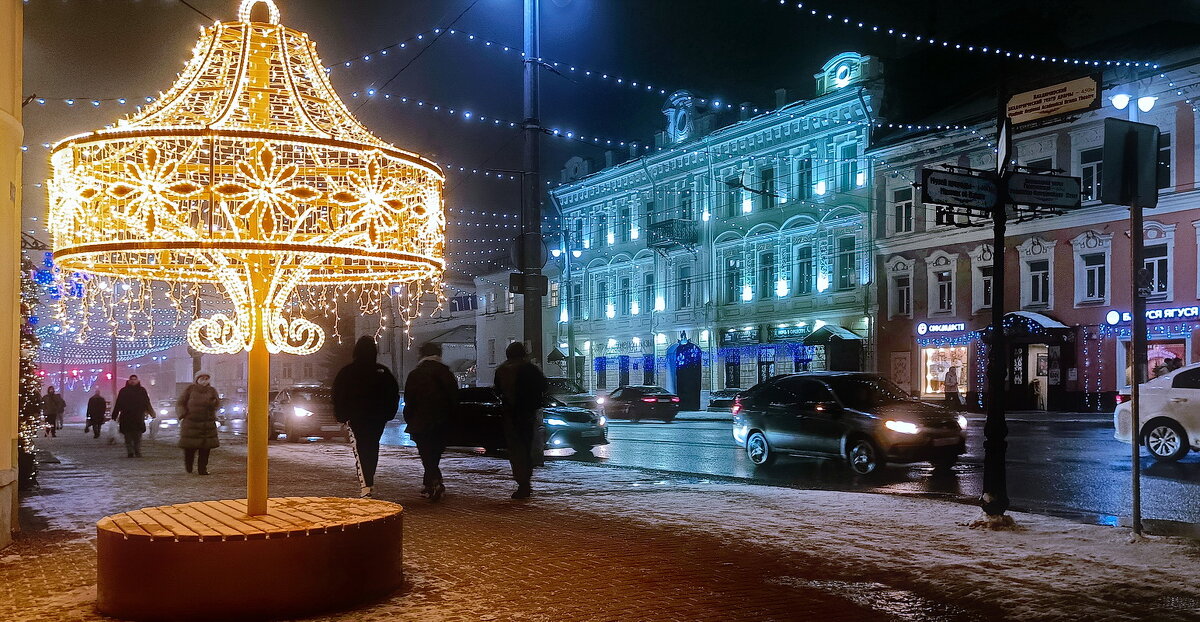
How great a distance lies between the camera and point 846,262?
128 feet

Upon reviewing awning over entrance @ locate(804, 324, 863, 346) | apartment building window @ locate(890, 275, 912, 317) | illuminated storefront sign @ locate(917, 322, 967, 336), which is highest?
apartment building window @ locate(890, 275, 912, 317)

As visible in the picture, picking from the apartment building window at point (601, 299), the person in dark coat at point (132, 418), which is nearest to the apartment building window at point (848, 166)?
the apartment building window at point (601, 299)

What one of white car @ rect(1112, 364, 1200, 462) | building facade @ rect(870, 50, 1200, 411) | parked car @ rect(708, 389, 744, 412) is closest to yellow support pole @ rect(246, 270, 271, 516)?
white car @ rect(1112, 364, 1200, 462)

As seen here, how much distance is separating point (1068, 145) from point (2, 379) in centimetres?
3191

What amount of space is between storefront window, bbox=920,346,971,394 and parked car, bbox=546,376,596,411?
1607cm

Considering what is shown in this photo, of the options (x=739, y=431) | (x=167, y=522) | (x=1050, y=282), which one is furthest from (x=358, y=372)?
(x=1050, y=282)

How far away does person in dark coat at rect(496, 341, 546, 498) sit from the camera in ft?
37.4

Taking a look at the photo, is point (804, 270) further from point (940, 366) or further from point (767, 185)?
point (940, 366)

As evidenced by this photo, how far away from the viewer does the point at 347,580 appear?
19.8 ft

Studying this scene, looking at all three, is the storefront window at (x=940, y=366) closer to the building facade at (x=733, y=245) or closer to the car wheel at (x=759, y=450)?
the building facade at (x=733, y=245)

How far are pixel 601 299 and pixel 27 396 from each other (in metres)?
41.0

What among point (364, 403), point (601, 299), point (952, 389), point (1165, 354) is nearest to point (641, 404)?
point (952, 389)

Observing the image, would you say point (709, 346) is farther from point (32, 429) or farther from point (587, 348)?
point (32, 429)

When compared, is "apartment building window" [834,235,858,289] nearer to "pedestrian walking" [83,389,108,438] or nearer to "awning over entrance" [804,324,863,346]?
"awning over entrance" [804,324,863,346]
